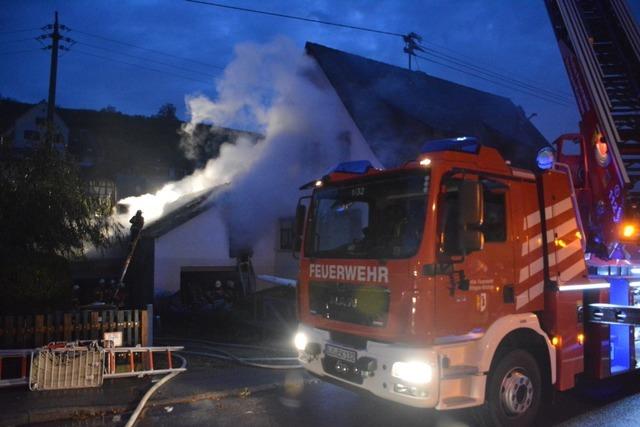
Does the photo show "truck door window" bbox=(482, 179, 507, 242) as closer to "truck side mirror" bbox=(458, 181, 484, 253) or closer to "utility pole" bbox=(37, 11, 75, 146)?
"truck side mirror" bbox=(458, 181, 484, 253)

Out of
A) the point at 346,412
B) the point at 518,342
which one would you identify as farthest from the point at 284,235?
the point at 518,342

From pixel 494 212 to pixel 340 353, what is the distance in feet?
6.46

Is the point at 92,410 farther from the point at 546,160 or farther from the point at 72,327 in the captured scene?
the point at 546,160

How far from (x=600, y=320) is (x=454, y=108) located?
1367 centimetres

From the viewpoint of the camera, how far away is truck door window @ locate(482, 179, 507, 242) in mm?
4873

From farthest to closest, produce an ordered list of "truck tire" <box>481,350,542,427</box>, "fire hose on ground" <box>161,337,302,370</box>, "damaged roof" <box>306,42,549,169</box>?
1. "damaged roof" <box>306,42,549,169</box>
2. "fire hose on ground" <box>161,337,302,370</box>
3. "truck tire" <box>481,350,542,427</box>

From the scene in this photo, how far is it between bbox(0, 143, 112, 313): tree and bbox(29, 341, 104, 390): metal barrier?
1388mm

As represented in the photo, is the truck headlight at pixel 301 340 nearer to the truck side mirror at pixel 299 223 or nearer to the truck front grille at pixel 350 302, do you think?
the truck front grille at pixel 350 302

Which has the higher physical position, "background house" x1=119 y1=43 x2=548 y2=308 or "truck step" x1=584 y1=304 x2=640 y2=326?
"background house" x1=119 y1=43 x2=548 y2=308

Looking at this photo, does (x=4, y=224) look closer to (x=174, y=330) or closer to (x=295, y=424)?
(x=174, y=330)

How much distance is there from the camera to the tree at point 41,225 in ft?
25.2

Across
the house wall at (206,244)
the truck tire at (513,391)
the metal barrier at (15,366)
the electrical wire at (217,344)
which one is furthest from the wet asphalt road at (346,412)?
the house wall at (206,244)

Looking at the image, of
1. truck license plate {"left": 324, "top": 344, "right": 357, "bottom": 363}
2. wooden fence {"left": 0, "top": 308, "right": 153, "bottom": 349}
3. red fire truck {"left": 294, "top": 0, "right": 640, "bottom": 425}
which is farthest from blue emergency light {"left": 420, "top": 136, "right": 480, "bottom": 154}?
wooden fence {"left": 0, "top": 308, "right": 153, "bottom": 349}

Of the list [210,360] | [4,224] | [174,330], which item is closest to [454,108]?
[174,330]
